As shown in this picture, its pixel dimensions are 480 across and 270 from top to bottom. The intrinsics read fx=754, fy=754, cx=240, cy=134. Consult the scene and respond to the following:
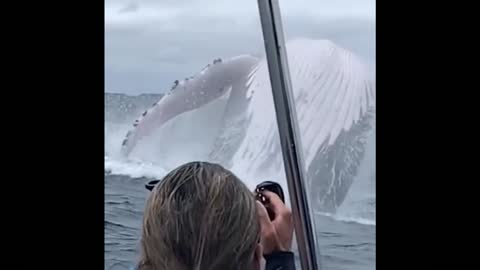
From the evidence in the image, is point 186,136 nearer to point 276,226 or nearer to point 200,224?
point 276,226

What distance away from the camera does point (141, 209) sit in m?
1.37

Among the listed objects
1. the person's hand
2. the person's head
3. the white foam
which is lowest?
the person's hand

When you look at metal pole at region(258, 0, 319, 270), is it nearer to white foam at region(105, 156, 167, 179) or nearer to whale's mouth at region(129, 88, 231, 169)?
whale's mouth at region(129, 88, 231, 169)

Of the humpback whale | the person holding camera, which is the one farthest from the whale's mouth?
the person holding camera

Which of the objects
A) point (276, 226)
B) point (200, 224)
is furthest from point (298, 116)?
point (200, 224)

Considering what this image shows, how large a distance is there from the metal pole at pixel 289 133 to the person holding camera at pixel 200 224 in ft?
2.01

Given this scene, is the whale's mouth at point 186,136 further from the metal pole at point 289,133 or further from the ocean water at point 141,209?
the metal pole at point 289,133

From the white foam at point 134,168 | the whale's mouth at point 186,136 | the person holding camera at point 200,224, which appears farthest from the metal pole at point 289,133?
the person holding camera at point 200,224

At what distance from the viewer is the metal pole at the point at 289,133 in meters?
1.35

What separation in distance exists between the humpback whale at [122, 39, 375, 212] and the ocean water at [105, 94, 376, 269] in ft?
0.09

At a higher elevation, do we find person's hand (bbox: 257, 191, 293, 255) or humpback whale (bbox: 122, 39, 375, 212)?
humpback whale (bbox: 122, 39, 375, 212)

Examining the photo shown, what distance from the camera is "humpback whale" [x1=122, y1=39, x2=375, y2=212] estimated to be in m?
1.39

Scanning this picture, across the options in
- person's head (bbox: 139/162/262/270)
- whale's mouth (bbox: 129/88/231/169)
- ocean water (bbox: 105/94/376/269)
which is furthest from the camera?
whale's mouth (bbox: 129/88/231/169)
